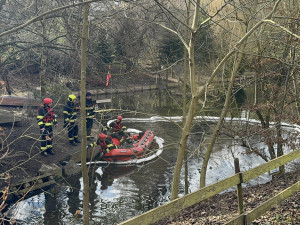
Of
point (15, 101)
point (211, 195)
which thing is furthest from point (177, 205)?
point (15, 101)

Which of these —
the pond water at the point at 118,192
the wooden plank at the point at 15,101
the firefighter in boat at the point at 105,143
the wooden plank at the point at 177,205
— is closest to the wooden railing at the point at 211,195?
the wooden plank at the point at 177,205

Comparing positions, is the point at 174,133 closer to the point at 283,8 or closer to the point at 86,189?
the point at 283,8

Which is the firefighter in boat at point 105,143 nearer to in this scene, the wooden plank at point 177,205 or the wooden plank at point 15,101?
the wooden plank at point 15,101

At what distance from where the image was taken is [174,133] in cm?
1692

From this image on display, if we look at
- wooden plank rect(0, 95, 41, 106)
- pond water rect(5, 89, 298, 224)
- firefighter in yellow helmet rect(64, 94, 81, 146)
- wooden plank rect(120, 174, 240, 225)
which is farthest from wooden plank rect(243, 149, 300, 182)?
wooden plank rect(0, 95, 41, 106)

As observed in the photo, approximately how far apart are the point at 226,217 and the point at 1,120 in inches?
420

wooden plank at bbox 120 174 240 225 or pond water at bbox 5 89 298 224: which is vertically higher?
wooden plank at bbox 120 174 240 225

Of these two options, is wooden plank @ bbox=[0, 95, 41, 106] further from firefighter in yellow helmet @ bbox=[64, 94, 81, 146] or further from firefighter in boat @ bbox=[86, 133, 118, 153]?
firefighter in boat @ bbox=[86, 133, 118, 153]

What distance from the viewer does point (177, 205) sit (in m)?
3.47

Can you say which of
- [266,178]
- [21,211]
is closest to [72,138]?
[21,211]

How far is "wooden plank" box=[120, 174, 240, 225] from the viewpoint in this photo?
3116 millimetres

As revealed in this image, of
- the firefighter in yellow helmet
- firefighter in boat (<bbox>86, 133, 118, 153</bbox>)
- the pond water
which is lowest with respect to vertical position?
the pond water

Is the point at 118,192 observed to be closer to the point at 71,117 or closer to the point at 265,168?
the point at 71,117

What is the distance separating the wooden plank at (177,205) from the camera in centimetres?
312
